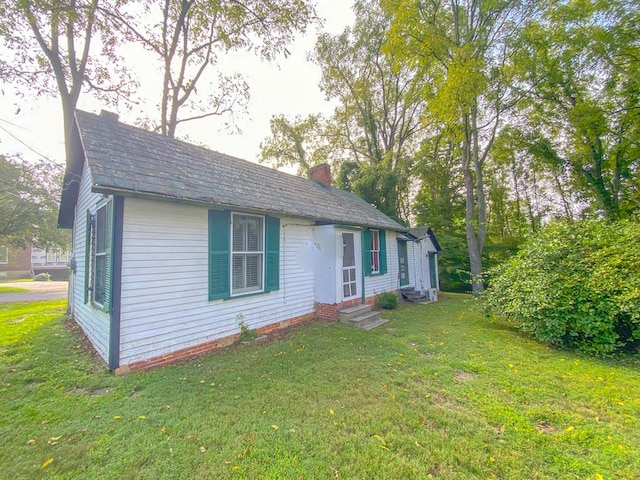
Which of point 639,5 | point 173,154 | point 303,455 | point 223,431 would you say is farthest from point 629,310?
point 639,5

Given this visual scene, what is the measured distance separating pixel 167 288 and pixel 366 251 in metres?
6.33

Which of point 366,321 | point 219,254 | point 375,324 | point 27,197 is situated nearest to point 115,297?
point 219,254

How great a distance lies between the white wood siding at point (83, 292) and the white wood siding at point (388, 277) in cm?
723

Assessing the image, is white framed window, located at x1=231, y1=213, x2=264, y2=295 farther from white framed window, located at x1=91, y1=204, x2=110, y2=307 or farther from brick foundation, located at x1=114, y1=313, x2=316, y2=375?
white framed window, located at x1=91, y1=204, x2=110, y2=307

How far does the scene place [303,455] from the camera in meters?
2.44

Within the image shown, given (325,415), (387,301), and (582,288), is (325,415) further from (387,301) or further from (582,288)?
(387,301)

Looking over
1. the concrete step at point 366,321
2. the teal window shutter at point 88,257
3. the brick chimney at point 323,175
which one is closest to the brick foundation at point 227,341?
the concrete step at point 366,321

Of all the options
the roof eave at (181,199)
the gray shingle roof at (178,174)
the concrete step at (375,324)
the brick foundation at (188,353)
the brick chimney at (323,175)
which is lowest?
the concrete step at (375,324)

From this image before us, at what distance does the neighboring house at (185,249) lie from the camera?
167 inches

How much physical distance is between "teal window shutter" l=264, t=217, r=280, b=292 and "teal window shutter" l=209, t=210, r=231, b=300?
1.02m

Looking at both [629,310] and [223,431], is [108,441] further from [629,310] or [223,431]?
[629,310]

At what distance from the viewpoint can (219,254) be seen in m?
5.37

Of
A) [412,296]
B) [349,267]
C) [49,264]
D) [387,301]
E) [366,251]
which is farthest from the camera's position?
[49,264]

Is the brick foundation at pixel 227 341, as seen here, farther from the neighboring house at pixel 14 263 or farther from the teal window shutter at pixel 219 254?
the neighboring house at pixel 14 263
